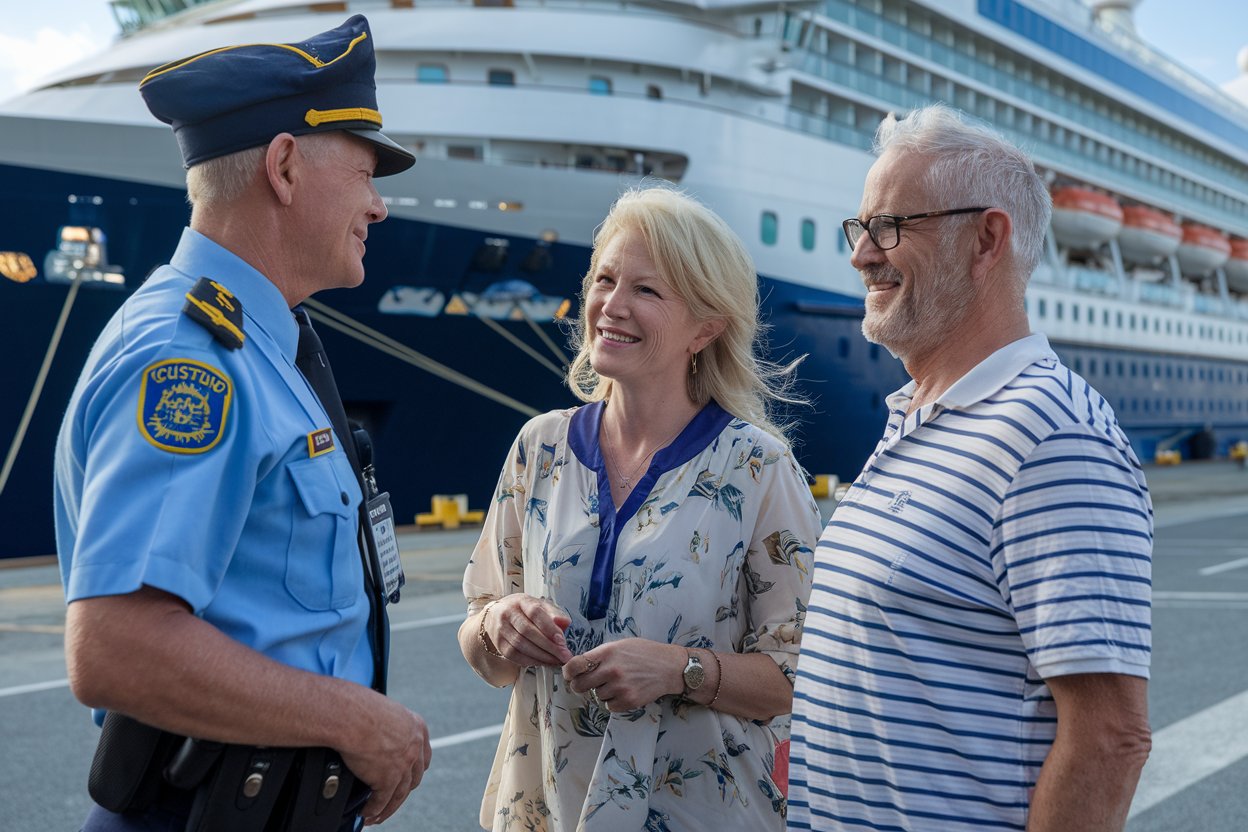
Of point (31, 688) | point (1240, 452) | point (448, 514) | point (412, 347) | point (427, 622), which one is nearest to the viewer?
point (31, 688)

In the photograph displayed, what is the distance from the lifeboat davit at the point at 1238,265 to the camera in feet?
123

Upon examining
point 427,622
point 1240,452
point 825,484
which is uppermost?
point 427,622

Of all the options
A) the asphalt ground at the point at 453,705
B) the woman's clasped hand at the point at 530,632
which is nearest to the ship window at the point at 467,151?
the asphalt ground at the point at 453,705

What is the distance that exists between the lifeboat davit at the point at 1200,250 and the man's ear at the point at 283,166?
35593mm

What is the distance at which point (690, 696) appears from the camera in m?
2.29

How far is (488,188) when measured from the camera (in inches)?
508

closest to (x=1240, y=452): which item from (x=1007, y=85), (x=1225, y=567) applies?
(x=1007, y=85)

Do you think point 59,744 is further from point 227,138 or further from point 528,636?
point 227,138

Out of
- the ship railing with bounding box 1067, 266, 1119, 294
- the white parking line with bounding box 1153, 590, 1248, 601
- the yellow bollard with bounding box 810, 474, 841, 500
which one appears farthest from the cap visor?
the ship railing with bounding box 1067, 266, 1119, 294

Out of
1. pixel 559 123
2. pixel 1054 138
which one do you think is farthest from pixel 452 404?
pixel 1054 138

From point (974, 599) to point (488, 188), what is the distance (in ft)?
38.0

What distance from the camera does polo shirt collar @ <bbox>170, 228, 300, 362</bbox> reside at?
180 cm

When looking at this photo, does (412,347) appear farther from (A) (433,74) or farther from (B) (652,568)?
(B) (652,568)

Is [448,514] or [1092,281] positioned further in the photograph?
[1092,281]
